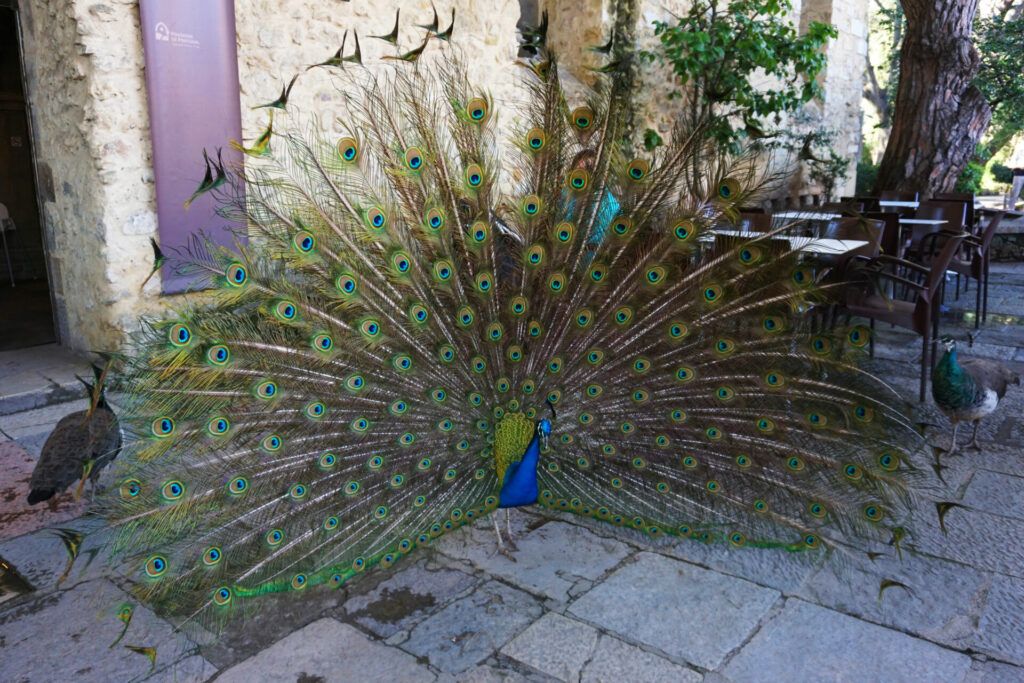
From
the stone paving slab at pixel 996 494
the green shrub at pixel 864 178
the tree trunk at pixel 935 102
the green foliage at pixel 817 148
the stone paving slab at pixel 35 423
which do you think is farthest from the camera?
the green shrub at pixel 864 178

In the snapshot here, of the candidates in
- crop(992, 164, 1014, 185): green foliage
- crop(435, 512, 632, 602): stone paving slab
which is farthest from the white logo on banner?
crop(992, 164, 1014, 185): green foliage

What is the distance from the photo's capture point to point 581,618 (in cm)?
271

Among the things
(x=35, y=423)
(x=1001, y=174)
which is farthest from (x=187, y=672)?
(x=1001, y=174)

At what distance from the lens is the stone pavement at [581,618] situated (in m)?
2.44

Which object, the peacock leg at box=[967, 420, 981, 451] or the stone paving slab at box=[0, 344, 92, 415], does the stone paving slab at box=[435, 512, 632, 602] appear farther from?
the stone paving slab at box=[0, 344, 92, 415]

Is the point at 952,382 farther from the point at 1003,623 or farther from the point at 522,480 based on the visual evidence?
the point at 522,480

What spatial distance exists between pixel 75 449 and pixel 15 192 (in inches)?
307

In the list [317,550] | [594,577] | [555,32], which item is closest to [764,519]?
[594,577]

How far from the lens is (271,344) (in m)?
2.63

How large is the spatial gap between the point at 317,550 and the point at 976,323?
6.40 metres

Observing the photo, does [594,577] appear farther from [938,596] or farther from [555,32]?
[555,32]

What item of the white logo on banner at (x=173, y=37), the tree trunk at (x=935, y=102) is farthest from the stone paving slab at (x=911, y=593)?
the tree trunk at (x=935, y=102)

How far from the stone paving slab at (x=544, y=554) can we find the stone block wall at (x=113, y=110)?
2880 millimetres

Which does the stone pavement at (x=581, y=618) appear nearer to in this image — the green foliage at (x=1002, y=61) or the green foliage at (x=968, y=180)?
the green foliage at (x=968, y=180)
